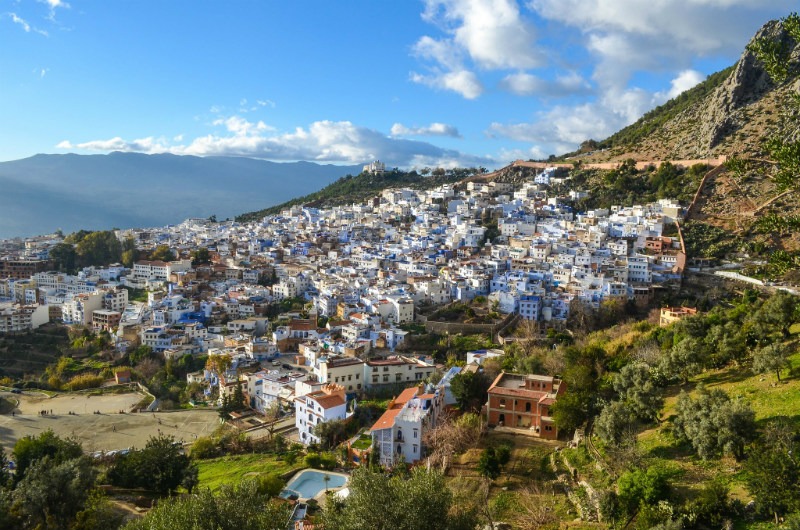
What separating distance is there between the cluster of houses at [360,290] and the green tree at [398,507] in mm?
6439

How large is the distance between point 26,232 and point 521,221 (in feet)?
370

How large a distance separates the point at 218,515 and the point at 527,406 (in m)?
9.06

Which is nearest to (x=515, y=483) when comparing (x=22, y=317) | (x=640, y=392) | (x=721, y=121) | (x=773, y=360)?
(x=640, y=392)

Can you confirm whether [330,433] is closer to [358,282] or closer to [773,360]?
[773,360]

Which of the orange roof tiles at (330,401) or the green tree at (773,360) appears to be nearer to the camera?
the green tree at (773,360)

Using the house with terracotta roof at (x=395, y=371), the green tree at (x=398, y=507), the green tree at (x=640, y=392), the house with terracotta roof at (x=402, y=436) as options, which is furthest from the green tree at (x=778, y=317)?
the house with terracotta roof at (x=395, y=371)

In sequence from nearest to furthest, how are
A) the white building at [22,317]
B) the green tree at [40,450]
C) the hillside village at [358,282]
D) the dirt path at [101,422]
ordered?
the green tree at [40,450]
the dirt path at [101,422]
the hillside village at [358,282]
the white building at [22,317]

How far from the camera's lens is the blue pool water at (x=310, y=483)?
1305cm

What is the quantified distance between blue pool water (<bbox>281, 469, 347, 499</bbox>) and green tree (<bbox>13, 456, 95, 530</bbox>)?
4.02 m

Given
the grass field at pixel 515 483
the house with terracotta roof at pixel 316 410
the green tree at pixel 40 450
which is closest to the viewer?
the grass field at pixel 515 483

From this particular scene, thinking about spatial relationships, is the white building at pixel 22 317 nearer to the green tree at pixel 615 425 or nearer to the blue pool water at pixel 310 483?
the blue pool water at pixel 310 483

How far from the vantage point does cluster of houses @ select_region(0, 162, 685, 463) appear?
20.9 m

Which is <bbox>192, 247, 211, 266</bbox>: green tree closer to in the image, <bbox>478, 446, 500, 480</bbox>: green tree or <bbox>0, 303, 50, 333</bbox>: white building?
<bbox>0, 303, 50, 333</bbox>: white building

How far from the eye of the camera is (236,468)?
16609 millimetres
